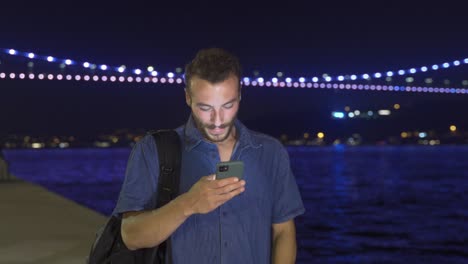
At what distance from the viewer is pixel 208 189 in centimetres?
188

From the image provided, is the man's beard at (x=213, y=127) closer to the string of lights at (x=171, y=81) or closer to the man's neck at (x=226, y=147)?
the man's neck at (x=226, y=147)

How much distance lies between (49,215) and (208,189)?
25.6 feet

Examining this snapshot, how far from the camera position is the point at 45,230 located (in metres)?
7.78

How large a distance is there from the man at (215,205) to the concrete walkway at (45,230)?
3781 millimetres

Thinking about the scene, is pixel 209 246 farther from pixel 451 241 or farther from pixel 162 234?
pixel 451 241

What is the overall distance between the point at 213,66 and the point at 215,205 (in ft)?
1.23

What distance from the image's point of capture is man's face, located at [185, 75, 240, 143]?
6.69 ft

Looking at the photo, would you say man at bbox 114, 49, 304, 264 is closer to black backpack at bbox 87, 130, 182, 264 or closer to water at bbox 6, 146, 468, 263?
black backpack at bbox 87, 130, 182, 264

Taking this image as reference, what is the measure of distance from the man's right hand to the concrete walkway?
4011mm

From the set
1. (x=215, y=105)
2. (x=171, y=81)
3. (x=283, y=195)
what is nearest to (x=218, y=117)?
(x=215, y=105)

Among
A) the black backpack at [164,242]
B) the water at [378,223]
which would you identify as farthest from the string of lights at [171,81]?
the black backpack at [164,242]

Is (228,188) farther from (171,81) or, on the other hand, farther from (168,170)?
(171,81)

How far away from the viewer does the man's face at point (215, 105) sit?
2.04m

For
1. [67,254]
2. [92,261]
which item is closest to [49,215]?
[67,254]
